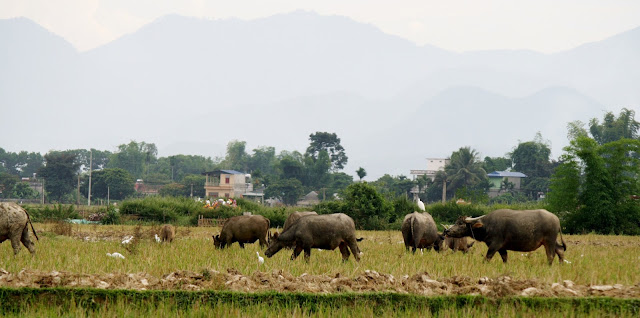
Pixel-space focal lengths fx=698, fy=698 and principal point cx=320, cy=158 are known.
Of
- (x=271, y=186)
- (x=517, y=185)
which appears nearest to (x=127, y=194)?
(x=271, y=186)

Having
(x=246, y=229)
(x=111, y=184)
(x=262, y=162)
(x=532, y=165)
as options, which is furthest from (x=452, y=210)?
(x=262, y=162)

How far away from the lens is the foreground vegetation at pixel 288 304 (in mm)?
10617

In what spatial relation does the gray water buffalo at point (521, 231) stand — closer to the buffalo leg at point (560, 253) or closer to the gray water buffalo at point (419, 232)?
the buffalo leg at point (560, 253)

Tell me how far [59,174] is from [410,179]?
56.5m

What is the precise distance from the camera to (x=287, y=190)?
11031cm

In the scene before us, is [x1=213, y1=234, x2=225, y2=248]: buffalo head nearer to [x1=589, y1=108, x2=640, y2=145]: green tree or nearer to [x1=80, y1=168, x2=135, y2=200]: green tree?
[x1=80, y1=168, x2=135, y2=200]: green tree

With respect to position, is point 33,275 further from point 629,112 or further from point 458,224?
point 629,112

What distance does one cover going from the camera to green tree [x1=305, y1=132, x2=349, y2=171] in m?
139

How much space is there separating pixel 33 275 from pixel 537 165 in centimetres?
11311

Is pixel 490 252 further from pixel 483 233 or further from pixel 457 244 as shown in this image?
pixel 457 244

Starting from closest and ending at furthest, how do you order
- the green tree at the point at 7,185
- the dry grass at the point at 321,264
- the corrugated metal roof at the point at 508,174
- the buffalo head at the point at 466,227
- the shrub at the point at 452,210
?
the dry grass at the point at 321,264, the buffalo head at the point at 466,227, the shrub at the point at 452,210, the green tree at the point at 7,185, the corrugated metal roof at the point at 508,174

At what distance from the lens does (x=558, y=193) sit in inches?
1698

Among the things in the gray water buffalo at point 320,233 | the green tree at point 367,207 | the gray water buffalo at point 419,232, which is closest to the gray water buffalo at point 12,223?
the gray water buffalo at point 320,233

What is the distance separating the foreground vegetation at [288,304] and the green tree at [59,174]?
99310mm
